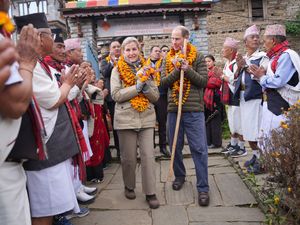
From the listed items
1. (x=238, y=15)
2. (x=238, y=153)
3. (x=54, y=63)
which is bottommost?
(x=238, y=153)

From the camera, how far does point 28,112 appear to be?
1948mm

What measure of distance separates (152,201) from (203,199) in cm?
59

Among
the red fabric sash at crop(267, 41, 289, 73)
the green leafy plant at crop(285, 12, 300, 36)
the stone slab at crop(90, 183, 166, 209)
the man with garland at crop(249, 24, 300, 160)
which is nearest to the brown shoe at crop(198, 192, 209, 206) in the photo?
the stone slab at crop(90, 183, 166, 209)

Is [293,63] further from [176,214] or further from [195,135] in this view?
[176,214]

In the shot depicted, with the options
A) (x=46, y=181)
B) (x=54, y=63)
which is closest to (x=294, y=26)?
(x=54, y=63)

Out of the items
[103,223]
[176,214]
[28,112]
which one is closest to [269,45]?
[176,214]

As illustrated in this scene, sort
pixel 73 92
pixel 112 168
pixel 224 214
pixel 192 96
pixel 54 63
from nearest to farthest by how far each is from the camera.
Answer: pixel 73 92 < pixel 54 63 < pixel 224 214 < pixel 192 96 < pixel 112 168

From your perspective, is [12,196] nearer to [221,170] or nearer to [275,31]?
[275,31]

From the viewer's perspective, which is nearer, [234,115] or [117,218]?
[117,218]

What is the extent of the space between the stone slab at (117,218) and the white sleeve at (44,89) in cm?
160

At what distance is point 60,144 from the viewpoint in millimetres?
2523

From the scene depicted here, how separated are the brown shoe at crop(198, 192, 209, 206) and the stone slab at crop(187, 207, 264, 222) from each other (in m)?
0.07

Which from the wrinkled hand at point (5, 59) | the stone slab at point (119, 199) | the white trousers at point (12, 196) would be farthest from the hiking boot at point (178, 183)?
the wrinkled hand at point (5, 59)

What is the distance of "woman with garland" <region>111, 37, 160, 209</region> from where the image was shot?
12.1 ft
